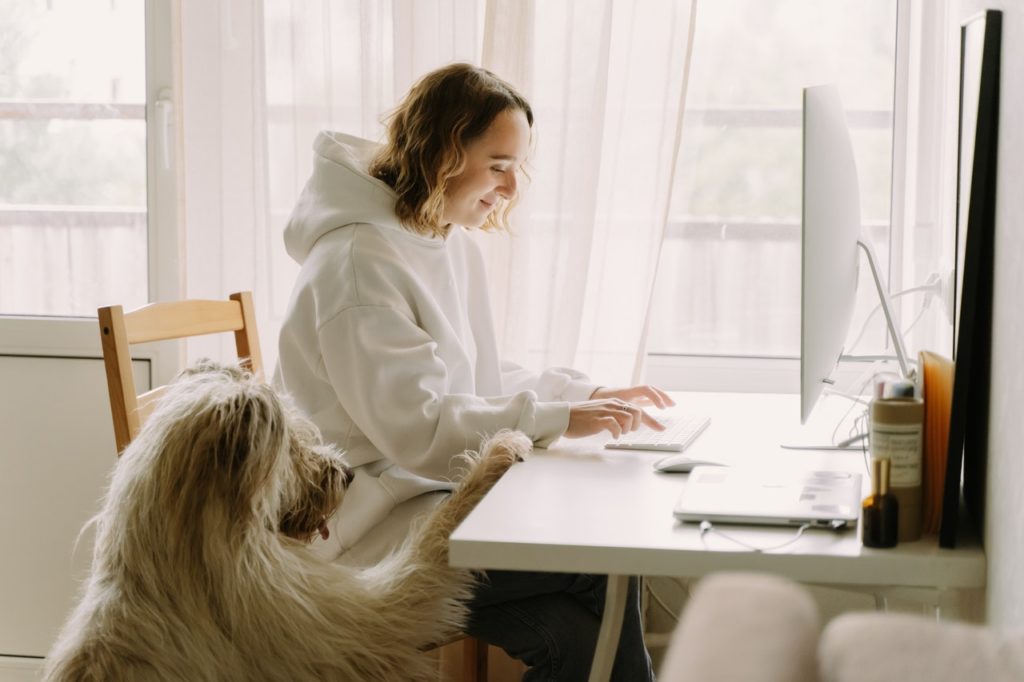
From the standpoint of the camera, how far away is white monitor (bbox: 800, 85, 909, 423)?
1.20 m

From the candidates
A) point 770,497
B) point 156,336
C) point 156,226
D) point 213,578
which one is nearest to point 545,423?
point 770,497

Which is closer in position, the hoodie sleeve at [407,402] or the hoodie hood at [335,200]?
the hoodie sleeve at [407,402]

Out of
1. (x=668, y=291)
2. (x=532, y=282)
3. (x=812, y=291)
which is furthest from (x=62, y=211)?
(x=812, y=291)

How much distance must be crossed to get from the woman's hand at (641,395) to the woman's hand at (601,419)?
255 millimetres

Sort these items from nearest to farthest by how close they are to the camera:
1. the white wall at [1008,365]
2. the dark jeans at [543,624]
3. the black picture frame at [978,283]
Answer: the white wall at [1008,365] < the black picture frame at [978,283] < the dark jeans at [543,624]

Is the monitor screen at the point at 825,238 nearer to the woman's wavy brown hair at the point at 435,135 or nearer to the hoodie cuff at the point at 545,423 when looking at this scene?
the hoodie cuff at the point at 545,423

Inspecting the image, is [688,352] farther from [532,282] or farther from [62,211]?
[62,211]

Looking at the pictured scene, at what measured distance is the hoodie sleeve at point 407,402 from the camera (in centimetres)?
162

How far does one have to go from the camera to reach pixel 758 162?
2.58 m

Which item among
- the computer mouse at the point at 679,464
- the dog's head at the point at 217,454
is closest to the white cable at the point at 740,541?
the computer mouse at the point at 679,464

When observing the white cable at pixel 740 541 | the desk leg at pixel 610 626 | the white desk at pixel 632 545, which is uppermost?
the white cable at pixel 740 541

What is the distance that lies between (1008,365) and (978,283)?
0.16m

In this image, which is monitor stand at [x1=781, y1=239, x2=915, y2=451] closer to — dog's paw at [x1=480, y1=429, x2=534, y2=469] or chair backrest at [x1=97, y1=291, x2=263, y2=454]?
dog's paw at [x1=480, y1=429, x2=534, y2=469]

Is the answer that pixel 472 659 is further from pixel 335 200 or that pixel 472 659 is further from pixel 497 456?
pixel 335 200
